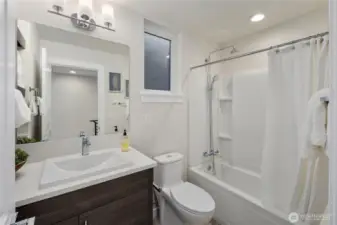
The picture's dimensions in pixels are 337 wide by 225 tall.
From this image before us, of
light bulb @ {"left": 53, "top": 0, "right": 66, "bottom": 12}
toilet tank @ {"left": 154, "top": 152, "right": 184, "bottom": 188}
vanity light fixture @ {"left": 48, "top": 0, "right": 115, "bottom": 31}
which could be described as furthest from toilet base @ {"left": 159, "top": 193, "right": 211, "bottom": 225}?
light bulb @ {"left": 53, "top": 0, "right": 66, "bottom": 12}

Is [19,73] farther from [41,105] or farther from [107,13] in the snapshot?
[107,13]

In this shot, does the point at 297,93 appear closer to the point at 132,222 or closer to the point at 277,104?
the point at 277,104

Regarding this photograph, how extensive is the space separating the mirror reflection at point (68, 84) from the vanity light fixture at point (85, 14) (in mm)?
99

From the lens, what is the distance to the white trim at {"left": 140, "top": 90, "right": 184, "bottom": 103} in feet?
6.35

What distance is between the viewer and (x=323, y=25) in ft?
5.72

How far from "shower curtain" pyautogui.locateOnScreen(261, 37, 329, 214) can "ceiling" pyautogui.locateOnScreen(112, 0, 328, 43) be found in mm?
586

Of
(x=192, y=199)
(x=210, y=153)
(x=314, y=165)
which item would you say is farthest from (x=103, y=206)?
(x=210, y=153)

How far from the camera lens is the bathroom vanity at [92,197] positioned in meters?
0.94

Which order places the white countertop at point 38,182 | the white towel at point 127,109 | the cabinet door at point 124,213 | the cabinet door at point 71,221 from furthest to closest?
the white towel at point 127,109 → the cabinet door at point 124,213 → the cabinet door at point 71,221 → the white countertop at point 38,182

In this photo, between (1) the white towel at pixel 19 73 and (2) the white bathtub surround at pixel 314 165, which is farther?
(1) the white towel at pixel 19 73

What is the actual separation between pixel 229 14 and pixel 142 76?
1.18 metres

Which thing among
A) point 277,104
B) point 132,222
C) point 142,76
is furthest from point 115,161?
point 277,104

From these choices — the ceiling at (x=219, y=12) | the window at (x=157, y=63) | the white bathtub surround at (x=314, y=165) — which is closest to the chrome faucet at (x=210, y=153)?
the window at (x=157, y=63)

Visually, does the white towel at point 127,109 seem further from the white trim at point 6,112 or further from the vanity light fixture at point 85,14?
the white trim at point 6,112
